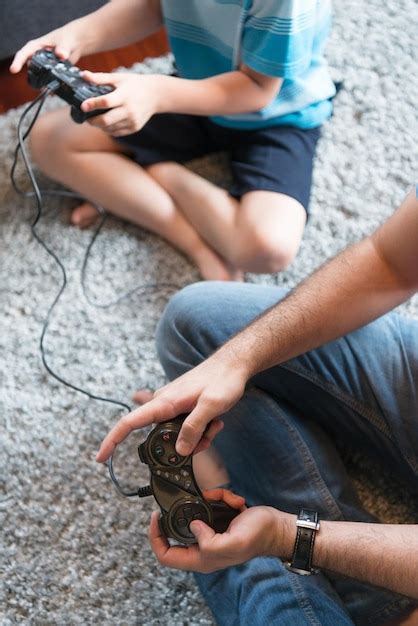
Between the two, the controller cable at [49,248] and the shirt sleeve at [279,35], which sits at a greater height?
the shirt sleeve at [279,35]

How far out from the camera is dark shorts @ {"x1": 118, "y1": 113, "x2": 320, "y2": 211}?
46.3 inches

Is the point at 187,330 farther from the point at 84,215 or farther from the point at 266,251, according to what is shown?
the point at 84,215

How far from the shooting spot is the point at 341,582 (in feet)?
2.86

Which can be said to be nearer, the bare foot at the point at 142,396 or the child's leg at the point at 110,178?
the bare foot at the point at 142,396

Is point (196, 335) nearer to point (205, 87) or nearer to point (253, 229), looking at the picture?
point (253, 229)

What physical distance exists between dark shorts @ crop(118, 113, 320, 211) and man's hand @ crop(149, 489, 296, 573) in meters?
0.56

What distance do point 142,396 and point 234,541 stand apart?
40 centimetres

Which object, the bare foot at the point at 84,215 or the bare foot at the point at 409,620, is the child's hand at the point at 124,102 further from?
the bare foot at the point at 409,620

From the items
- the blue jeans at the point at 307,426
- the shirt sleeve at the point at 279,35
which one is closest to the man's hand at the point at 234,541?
the blue jeans at the point at 307,426

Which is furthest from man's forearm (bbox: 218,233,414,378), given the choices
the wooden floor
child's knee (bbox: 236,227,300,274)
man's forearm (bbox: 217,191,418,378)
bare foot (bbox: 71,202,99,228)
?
the wooden floor

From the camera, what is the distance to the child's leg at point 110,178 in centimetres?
122

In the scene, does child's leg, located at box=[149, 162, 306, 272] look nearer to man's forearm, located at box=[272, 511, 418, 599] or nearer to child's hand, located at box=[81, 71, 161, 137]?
child's hand, located at box=[81, 71, 161, 137]

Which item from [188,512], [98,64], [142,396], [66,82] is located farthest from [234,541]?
[98,64]

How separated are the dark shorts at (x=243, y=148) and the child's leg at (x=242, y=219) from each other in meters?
0.02
